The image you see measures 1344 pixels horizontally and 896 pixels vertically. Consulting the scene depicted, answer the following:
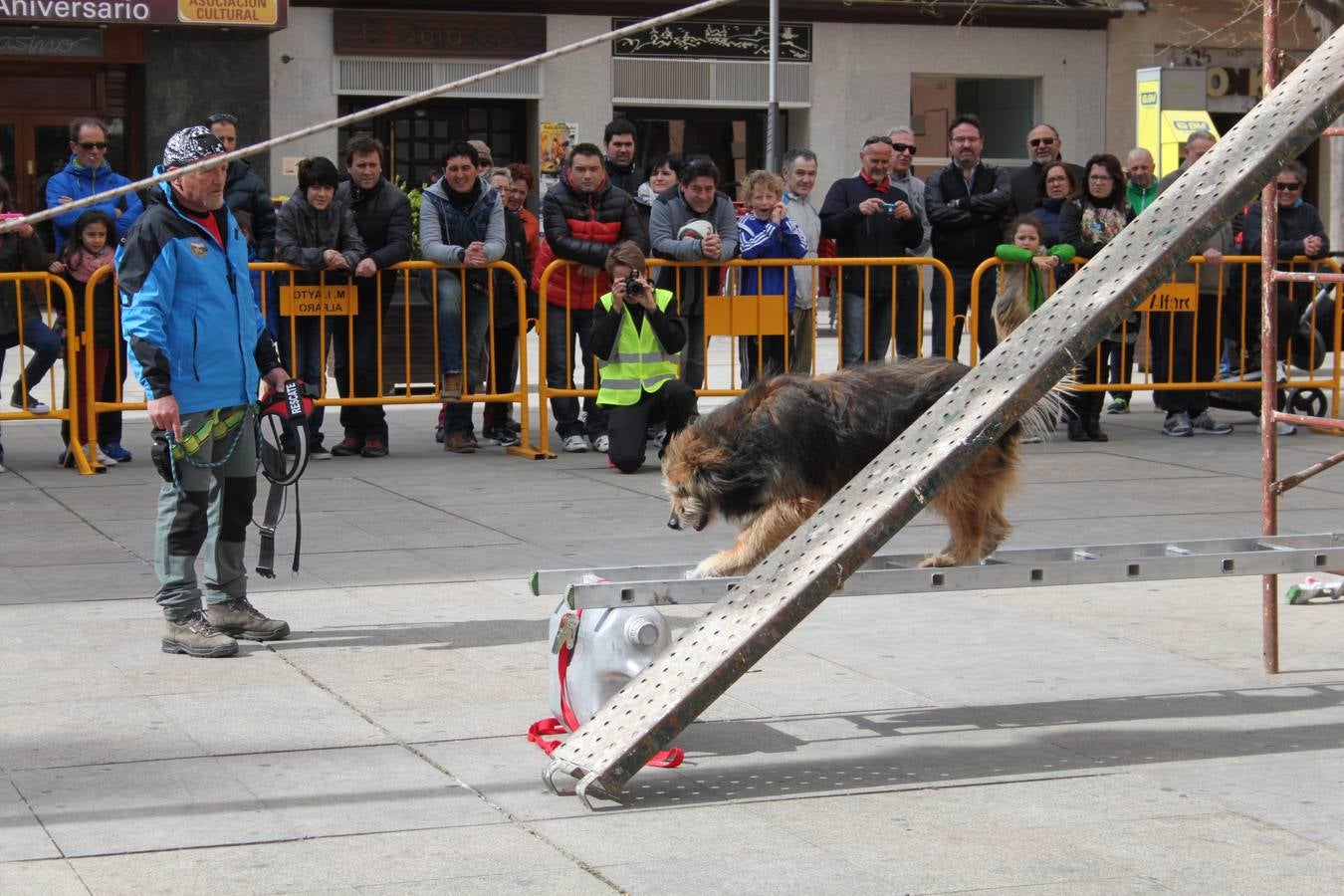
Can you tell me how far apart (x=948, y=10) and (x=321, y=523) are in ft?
62.8

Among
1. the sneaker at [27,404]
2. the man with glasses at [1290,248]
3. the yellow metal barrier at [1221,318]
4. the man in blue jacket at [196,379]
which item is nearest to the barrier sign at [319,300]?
the sneaker at [27,404]

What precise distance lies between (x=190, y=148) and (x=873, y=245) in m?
6.87

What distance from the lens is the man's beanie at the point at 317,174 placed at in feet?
36.6

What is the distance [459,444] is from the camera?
11.8 metres

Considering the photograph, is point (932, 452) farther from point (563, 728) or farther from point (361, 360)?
point (361, 360)

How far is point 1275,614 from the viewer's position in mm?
5992

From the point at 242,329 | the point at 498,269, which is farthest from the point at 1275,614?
the point at 498,269

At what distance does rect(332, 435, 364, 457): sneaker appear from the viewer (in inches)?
458

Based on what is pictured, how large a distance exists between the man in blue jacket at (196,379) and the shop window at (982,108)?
68.6ft

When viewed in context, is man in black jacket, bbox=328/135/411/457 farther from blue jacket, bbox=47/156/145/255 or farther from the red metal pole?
the red metal pole

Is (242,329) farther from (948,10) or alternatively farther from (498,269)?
(948,10)

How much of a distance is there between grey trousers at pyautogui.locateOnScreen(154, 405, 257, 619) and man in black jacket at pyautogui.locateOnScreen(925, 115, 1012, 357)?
6684 millimetres

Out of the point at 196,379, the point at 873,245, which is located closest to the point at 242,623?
the point at 196,379

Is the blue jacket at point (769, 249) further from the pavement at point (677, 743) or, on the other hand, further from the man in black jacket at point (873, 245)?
the pavement at point (677, 743)
